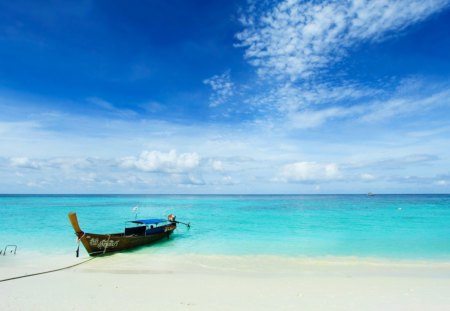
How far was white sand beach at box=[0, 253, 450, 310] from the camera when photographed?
8250 mm

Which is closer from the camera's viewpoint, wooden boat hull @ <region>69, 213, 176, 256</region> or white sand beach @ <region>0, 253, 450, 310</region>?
white sand beach @ <region>0, 253, 450, 310</region>

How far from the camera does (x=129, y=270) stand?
42.5ft

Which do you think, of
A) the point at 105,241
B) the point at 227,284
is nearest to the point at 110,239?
the point at 105,241

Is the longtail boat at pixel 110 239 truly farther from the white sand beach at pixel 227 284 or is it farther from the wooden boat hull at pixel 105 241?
the white sand beach at pixel 227 284

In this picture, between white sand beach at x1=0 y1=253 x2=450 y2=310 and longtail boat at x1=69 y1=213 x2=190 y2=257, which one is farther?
longtail boat at x1=69 y1=213 x2=190 y2=257

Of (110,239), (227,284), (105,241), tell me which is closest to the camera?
(227,284)

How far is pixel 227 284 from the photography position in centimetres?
1041

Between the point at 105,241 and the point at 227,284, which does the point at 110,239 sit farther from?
the point at 227,284

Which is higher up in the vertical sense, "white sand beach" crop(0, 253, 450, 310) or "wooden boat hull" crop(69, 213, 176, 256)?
"wooden boat hull" crop(69, 213, 176, 256)

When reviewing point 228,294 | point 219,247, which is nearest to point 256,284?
point 228,294

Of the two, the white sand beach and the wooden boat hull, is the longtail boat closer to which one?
the wooden boat hull

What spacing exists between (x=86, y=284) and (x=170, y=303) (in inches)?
148

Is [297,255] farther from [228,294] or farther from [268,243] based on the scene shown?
[228,294]

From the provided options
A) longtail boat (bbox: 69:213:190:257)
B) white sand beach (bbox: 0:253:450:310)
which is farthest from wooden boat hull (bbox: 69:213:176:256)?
white sand beach (bbox: 0:253:450:310)
